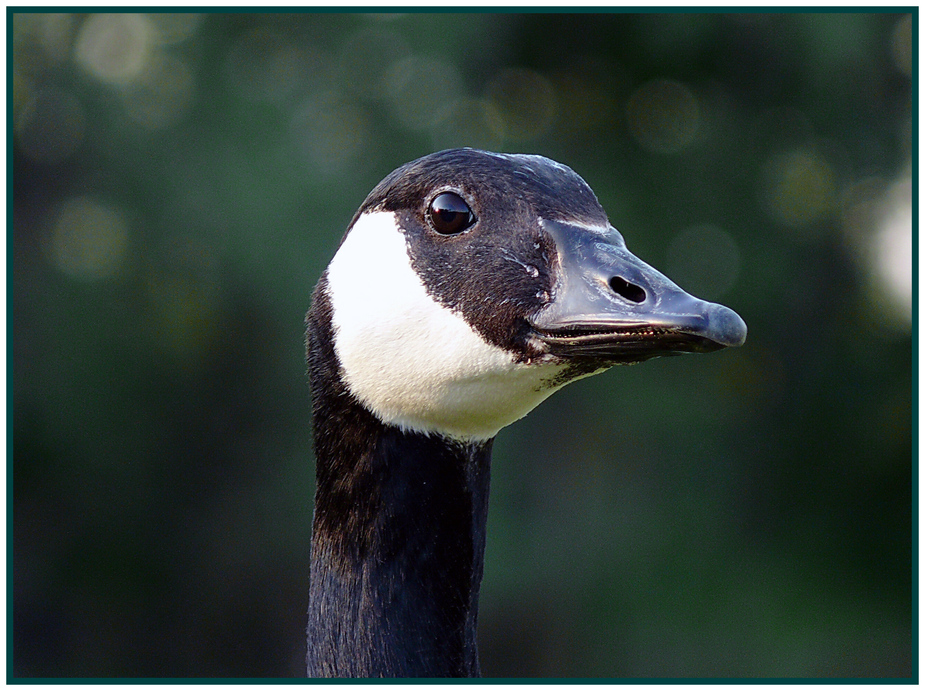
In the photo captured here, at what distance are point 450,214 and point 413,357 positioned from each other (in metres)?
0.30

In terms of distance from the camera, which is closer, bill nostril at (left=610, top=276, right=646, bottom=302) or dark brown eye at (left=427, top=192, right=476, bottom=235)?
bill nostril at (left=610, top=276, right=646, bottom=302)

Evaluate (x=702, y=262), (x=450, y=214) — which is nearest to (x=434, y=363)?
(x=450, y=214)

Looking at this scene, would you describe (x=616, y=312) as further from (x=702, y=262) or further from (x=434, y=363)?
(x=702, y=262)

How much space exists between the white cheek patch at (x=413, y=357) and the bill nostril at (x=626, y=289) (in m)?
0.19

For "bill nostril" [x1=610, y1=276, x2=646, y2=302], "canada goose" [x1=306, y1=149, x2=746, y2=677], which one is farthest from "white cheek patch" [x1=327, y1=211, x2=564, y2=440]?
"bill nostril" [x1=610, y1=276, x2=646, y2=302]

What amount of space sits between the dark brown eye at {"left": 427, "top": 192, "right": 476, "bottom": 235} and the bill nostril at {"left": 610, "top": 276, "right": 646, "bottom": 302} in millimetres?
354

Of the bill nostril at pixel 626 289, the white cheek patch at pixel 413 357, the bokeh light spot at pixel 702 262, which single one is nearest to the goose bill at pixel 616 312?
the bill nostril at pixel 626 289

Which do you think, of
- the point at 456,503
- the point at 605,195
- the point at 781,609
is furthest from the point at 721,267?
the point at 456,503

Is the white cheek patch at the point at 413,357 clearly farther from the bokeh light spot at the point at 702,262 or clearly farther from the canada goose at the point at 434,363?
the bokeh light spot at the point at 702,262

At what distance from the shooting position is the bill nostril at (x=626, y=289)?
1.69 metres

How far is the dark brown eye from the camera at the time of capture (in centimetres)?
193

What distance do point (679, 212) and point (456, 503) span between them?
5.18 meters

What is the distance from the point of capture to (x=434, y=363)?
73.8 inches

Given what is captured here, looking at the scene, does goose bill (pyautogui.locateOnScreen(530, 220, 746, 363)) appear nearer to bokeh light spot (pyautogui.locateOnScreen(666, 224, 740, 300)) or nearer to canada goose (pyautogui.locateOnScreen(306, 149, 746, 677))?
canada goose (pyautogui.locateOnScreen(306, 149, 746, 677))
